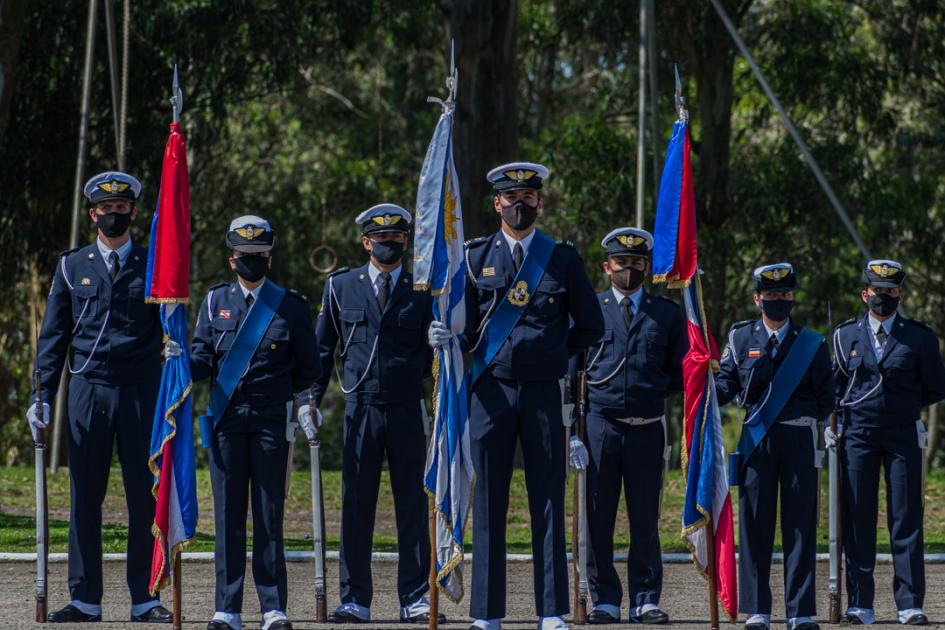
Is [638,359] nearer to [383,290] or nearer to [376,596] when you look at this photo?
[383,290]

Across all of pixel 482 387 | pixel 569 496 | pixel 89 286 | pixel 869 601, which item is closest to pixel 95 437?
pixel 89 286

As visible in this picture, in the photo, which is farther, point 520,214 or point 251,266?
point 251,266

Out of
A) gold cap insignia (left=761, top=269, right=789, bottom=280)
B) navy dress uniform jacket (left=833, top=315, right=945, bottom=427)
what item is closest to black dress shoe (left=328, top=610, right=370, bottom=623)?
gold cap insignia (left=761, top=269, right=789, bottom=280)

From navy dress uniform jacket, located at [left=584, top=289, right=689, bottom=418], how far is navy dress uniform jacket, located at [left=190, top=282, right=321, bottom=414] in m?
1.92

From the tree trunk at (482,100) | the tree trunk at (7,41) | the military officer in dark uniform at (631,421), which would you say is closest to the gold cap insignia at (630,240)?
the military officer in dark uniform at (631,421)

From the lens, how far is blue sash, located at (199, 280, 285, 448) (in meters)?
9.74

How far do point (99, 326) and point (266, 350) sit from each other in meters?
1.14

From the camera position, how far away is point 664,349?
10.9 metres

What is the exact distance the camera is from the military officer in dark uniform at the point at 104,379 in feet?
33.3

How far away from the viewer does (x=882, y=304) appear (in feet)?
36.1

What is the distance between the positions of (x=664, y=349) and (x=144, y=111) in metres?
14.1

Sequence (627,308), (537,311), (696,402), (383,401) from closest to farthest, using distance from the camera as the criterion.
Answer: (537,311) < (696,402) < (383,401) < (627,308)

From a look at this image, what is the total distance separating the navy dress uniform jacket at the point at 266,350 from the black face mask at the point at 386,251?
2.44 ft

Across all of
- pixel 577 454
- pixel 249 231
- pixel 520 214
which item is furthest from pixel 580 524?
pixel 249 231
